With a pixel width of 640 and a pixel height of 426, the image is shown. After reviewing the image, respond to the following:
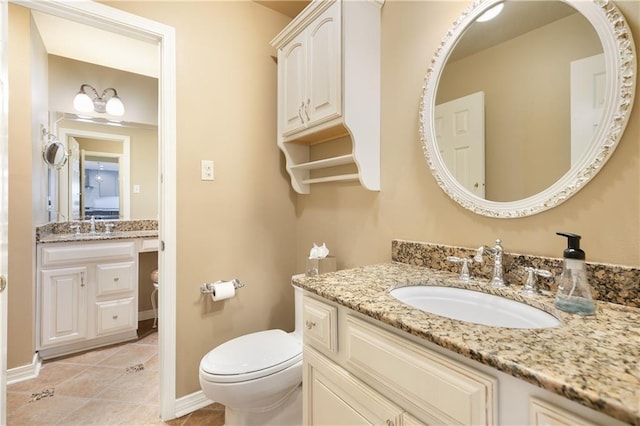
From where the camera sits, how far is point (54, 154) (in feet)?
8.13

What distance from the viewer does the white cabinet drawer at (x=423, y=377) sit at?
1.84 ft

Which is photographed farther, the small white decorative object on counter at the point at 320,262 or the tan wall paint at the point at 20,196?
the tan wall paint at the point at 20,196

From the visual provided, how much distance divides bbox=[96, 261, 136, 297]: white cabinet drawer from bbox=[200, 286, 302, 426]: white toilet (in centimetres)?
157

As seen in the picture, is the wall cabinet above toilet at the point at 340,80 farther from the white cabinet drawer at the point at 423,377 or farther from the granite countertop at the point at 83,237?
the granite countertop at the point at 83,237

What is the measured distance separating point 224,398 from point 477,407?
3.54 feet

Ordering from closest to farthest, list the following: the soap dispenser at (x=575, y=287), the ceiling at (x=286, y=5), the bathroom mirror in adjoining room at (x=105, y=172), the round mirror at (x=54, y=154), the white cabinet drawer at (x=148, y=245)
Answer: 1. the soap dispenser at (x=575, y=287)
2. the ceiling at (x=286, y=5)
3. the round mirror at (x=54, y=154)
4. the white cabinet drawer at (x=148, y=245)
5. the bathroom mirror in adjoining room at (x=105, y=172)

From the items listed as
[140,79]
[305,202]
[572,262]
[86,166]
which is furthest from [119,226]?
[572,262]

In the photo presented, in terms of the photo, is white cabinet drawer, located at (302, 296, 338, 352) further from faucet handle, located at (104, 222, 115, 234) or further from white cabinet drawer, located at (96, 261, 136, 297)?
faucet handle, located at (104, 222, 115, 234)

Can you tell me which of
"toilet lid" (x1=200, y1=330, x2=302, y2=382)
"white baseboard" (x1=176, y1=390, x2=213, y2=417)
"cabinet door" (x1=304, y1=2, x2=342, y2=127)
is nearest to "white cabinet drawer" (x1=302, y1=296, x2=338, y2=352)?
"toilet lid" (x1=200, y1=330, x2=302, y2=382)

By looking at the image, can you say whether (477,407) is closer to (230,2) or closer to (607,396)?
(607,396)

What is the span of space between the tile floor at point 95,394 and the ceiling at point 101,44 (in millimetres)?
2285

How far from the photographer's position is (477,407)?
1.84ft

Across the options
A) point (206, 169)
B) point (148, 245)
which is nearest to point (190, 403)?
point (206, 169)

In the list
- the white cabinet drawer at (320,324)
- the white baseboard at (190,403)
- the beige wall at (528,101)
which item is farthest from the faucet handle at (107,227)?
the beige wall at (528,101)
